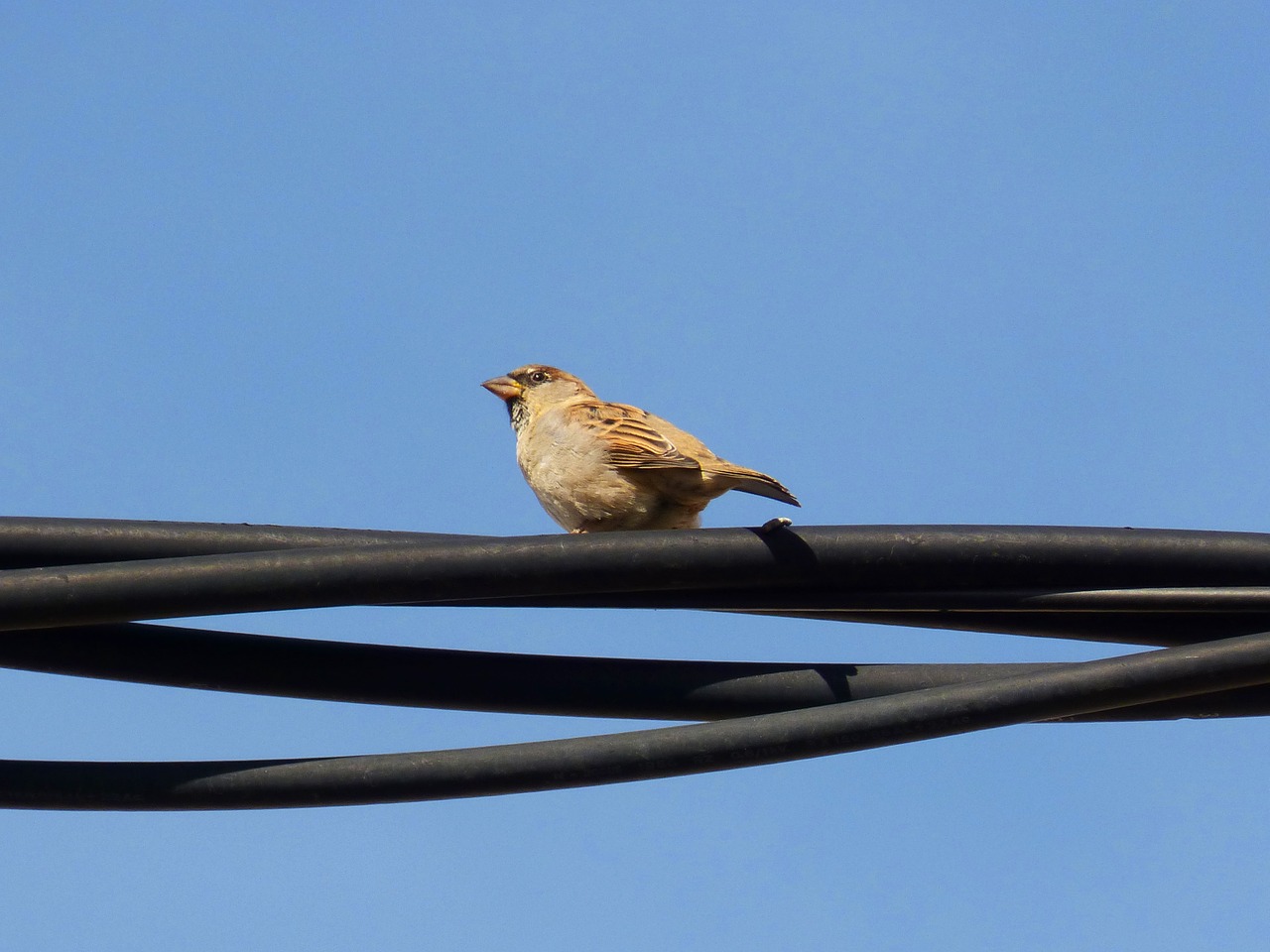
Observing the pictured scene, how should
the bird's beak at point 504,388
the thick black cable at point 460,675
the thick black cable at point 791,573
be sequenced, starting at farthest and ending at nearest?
1. the bird's beak at point 504,388
2. the thick black cable at point 460,675
3. the thick black cable at point 791,573

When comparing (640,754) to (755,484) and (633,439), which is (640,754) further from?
(633,439)

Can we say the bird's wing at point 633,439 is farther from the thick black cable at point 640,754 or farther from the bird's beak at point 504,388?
the thick black cable at point 640,754

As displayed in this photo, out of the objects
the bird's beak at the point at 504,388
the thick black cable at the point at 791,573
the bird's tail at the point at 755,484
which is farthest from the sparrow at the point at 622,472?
the thick black cable at the point at 791,573

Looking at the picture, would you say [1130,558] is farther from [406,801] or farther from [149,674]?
[149,674]

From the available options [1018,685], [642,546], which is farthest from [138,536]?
[1018,685]

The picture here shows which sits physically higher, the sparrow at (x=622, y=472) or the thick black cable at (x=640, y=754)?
the sparrow at (x=622, y=472)

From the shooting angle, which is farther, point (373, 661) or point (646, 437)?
point (646, 437)

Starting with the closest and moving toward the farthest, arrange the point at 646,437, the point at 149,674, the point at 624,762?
1. the point at 624,762
2. the point at 149,674
3. the point at 646,437
